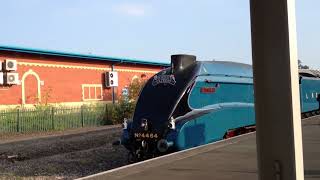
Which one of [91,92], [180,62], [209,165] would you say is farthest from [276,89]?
[91,92]

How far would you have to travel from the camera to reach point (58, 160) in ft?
52.3

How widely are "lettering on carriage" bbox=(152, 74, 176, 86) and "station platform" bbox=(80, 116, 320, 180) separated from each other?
79.5 inches

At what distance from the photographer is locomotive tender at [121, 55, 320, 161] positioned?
553 inches

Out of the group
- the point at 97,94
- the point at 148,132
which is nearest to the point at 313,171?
the point at 148,132

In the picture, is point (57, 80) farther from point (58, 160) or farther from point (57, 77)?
point (58, 160)

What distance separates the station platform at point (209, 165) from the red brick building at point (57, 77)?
863 inches

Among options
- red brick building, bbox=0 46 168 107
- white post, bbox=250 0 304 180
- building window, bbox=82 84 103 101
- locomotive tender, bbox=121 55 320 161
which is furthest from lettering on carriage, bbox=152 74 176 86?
building window, bbox=82 84 103 101

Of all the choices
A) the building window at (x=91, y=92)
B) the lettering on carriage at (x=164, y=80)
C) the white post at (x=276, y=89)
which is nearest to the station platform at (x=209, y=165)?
the lettering on carriage at (x=164, y=80)

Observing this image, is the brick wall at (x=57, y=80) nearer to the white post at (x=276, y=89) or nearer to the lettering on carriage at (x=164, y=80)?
the lettering on carriage at (x=164, y=80)

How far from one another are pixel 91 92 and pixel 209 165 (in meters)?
30.3

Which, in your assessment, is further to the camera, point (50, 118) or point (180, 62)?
point (50, 118)

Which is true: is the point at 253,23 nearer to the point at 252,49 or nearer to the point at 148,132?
the point at 252,49

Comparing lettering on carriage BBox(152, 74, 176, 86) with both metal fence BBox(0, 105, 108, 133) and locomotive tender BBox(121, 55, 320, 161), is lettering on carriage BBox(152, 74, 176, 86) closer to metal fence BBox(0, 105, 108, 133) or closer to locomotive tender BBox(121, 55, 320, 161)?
locomotive tender BBox(121, 55, 320, 161)

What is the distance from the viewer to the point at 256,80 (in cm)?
377
